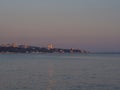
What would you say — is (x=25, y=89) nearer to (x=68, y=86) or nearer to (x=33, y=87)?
(x=33, y=87)

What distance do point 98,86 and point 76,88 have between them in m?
2.50

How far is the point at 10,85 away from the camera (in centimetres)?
2981

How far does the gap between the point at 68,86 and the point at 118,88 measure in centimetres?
459

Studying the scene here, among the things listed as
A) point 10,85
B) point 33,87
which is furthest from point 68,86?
point 10,85

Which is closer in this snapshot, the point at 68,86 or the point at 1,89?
the point at 1,89

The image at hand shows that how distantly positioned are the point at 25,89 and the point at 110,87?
7.73 m

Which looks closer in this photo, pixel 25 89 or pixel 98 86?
pixel 25 89

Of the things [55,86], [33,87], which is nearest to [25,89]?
[33,87]

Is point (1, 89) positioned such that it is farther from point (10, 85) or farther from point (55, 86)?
point (55, 86)

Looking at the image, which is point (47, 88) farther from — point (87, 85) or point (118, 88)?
point (118, 88)

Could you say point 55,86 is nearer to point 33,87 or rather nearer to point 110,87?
point 33,87

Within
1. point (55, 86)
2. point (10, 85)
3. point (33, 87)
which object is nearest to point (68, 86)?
point (55, 86)

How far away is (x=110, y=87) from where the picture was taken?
1130 inches

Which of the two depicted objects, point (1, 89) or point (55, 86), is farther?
point (55, 86)
